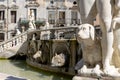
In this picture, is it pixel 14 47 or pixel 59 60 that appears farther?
pixel 14 47

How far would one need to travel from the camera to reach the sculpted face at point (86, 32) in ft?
12.6

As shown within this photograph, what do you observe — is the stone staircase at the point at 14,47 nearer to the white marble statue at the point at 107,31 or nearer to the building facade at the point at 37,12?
the white marble statue at the point at 107,31

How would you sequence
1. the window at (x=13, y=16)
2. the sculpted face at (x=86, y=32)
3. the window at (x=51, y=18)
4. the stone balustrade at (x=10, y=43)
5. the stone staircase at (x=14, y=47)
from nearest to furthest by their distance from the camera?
the sculpted face at (x=86, y=32) < the stone staircase at (x=14, y=47) < the stone balustrade at (x=10, y=43) < the window at (x=13, y=16) < the window at (x=51, y=18)

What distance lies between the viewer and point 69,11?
127 ft

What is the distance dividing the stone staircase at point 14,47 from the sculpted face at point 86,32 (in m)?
11.5

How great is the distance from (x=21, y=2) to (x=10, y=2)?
1513 mm

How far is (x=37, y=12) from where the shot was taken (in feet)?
124

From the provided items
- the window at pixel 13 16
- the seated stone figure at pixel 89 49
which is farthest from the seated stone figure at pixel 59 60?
the window at pixel 13 16

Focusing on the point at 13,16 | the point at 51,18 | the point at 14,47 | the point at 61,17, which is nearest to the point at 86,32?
the point at 14,47

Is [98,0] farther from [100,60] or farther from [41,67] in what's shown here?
[41,67]

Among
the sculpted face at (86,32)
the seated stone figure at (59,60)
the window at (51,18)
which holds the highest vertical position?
the window at (51,18)

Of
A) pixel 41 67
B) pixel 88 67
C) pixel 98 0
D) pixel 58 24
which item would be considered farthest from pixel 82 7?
pixel 58 24

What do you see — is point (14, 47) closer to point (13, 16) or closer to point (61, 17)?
point (13, 16)

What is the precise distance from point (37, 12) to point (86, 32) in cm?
3418
